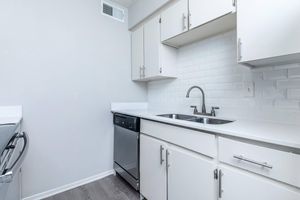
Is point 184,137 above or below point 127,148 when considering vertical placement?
above

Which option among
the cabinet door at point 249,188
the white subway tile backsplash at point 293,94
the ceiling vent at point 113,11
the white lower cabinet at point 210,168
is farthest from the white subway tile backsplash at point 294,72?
the ceiling vent at point 113,11

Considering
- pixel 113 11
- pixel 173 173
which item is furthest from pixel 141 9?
pixel 173 173

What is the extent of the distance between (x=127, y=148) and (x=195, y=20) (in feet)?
5.22

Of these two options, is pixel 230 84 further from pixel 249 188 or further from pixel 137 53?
pixel 137 53

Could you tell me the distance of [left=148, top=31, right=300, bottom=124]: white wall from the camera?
127cm

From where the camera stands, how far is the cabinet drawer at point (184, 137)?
109 cm

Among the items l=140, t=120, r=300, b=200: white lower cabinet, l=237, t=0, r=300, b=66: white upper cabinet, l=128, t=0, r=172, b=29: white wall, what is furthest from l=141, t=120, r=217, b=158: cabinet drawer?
l=128, t=0, r=172, b=29: white wall

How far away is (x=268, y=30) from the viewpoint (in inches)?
41.4

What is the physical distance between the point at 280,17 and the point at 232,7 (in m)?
0.40

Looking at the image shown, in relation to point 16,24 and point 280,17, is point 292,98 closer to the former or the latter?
point 280,17

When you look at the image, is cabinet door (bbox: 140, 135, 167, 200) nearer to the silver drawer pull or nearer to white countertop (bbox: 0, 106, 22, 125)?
the silver drawer pull

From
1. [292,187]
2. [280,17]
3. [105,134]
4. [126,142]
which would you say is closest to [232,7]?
[280,17]

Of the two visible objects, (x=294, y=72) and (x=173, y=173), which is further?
(x=173, y=173)

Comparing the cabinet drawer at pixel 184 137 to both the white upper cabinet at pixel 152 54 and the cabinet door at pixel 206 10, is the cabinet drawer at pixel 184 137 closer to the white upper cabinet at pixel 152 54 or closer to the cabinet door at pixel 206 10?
the white upper cabinet at pixel 152 54
